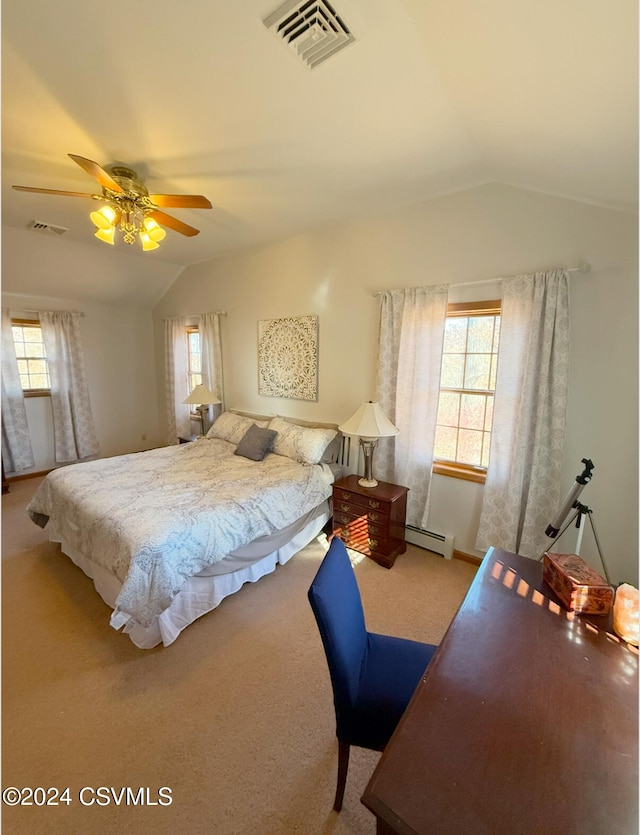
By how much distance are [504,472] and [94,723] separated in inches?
105

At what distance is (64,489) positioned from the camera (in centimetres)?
242

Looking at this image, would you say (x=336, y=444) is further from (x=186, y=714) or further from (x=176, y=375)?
(x=176, y=375)

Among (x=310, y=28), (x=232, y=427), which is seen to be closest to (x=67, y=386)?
(x=232, y=427)

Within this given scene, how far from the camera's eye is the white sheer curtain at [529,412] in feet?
6.96

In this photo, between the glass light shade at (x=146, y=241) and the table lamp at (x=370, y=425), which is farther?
the table lamp at (x=370, y=425)

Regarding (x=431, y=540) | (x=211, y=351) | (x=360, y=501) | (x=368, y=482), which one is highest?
(x=211, y=351)

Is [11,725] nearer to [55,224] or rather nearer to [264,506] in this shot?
[264,506]

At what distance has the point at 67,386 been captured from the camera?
177 inches

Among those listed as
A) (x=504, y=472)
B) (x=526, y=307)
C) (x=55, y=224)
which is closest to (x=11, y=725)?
(x=504, y=472)

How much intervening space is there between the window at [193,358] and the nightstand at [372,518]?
9.66 ft

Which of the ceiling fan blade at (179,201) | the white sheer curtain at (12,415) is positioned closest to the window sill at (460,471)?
the ceiling fan blade at (179,201)

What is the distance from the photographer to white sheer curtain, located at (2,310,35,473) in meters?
3.96

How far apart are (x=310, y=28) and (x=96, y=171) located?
4.14 feet

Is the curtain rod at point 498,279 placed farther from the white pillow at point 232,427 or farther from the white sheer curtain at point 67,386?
the white sheer curtain at point 67,386
